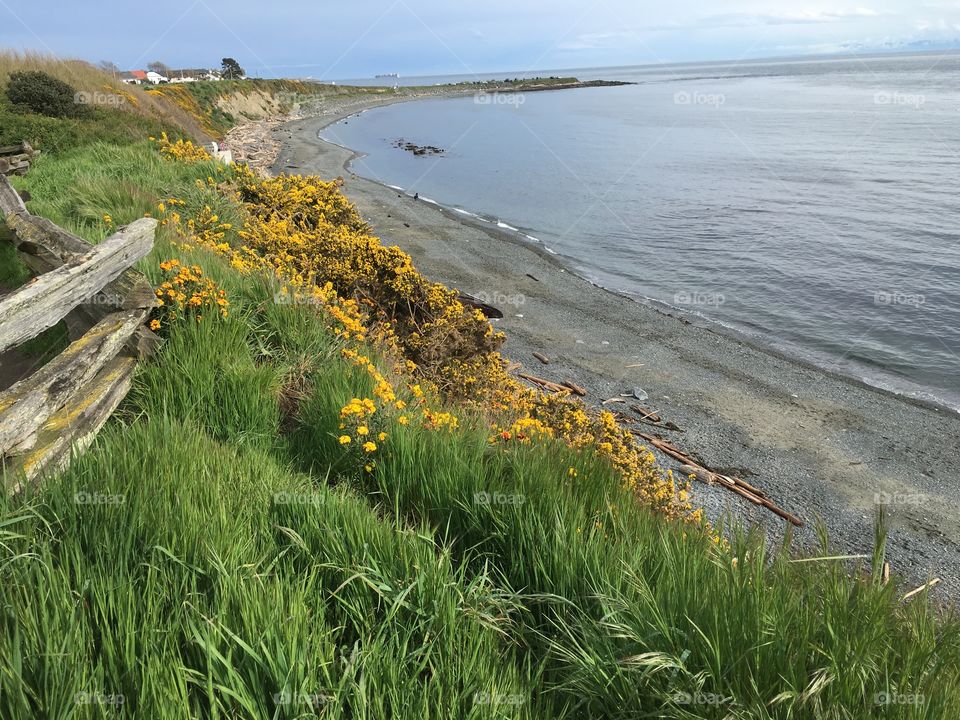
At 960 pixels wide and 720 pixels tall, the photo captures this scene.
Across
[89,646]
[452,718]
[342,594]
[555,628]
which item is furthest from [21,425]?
[555,628]

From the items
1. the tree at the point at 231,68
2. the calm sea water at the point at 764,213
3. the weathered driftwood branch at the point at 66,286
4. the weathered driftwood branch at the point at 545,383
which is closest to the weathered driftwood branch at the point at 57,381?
the weathered driftwood branch at the point at 66,286

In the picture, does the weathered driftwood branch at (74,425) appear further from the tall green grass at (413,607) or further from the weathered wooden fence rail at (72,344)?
the tall green grass at (413,607)

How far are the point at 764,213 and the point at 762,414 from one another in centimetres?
2298

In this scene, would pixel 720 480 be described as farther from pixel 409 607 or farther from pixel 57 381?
pixel 57 381

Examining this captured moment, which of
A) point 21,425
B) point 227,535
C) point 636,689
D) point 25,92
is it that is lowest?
point 636,689

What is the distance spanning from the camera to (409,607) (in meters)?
2.85

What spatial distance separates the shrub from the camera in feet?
64.0

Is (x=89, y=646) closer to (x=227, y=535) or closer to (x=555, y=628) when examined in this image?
(x=227, y=535)

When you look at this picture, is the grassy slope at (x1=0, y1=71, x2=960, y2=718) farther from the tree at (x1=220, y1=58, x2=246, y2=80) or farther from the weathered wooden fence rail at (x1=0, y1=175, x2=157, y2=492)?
the tree at (x1=220, y1=58, x2=246, y2=80)

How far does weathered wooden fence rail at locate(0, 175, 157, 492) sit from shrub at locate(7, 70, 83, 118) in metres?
17.4

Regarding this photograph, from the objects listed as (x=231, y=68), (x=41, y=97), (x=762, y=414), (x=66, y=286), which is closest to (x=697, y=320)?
(x=762, y=414)

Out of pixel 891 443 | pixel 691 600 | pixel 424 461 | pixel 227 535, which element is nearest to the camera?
pixel 691 600

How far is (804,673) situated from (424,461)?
2.55m

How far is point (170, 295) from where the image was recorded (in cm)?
564
